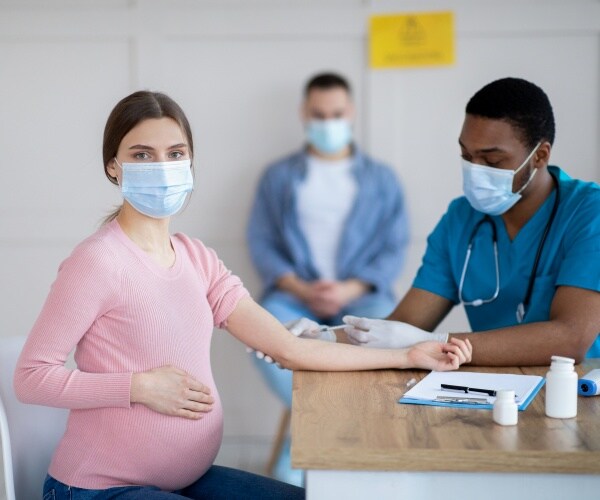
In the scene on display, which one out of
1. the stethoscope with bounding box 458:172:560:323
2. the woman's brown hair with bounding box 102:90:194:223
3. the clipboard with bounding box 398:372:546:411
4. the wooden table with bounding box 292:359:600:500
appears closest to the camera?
the wooden table with bounding box 292:359:600:500

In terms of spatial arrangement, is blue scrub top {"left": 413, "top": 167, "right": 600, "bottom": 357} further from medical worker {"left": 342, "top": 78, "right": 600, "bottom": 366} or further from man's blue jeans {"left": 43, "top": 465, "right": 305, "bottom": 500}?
man's blue jeans {"left": 43, "top": 465, "right": 305, "bottom": 500}

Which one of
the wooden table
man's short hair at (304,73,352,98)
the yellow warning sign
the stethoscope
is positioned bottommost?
the wooden table

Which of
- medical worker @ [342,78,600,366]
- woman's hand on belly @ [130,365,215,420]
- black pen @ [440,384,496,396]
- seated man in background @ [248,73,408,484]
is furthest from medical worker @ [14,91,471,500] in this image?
seated man in background @ [248,73,408,484]

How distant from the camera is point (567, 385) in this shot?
1336 millimetres

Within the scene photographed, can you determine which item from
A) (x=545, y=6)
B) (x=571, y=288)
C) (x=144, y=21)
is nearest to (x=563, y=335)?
(x=571, y=288)

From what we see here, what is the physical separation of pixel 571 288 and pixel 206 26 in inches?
75.3

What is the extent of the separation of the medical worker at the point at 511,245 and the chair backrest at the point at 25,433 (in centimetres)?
61

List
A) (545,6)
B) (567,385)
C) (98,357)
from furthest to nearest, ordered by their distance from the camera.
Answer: (545,6) < (98,357) < (567,385)

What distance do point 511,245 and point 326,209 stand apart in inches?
52.0

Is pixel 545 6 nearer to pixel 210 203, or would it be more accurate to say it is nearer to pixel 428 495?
pixel 210 203

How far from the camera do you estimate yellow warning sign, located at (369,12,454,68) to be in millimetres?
3188

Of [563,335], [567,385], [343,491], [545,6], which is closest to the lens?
[343,491]

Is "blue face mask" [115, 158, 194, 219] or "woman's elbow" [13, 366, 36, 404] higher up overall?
"blue face mask" [115, 158, 194, 219]

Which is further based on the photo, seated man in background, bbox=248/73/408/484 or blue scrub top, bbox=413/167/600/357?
seated man in background, bbox=248/73/408/484
